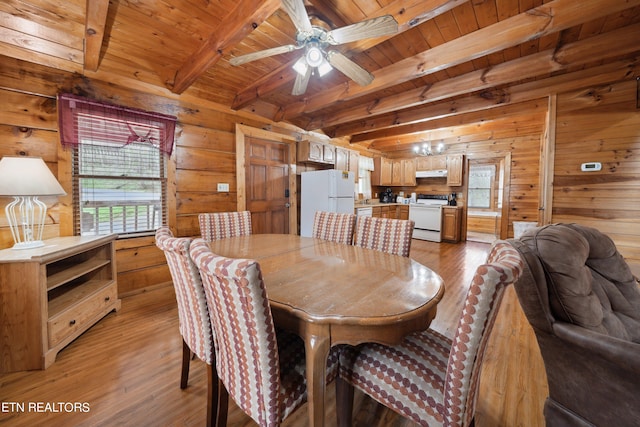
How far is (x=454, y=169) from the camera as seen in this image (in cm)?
576

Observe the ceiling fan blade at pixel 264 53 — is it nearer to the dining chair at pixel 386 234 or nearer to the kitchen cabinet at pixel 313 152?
the dining chair at pixel 386 234

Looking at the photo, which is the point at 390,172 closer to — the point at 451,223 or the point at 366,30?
the point at 451,223

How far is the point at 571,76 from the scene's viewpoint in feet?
9.50

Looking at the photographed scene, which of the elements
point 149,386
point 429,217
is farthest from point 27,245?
point 429,217

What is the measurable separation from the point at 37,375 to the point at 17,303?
49 centimetres

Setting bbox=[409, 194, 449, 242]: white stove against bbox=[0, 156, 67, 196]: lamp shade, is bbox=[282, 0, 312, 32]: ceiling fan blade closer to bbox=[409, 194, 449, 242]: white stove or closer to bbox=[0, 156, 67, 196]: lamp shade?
bbox=[0, 156, 67, 196]: lamp shade

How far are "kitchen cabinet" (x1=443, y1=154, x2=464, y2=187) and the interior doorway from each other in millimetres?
257

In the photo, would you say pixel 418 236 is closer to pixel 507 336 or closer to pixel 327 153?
pixel 327 153

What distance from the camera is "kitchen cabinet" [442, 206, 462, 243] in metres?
5.63

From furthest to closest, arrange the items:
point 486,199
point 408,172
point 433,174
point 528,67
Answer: point 486,199 → point 408,172 → point 433,174 → point 528,67

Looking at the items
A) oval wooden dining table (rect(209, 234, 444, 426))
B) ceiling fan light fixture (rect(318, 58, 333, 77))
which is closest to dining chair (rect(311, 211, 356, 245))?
oval wooden dining table (rect(209, 234, 444, 426))

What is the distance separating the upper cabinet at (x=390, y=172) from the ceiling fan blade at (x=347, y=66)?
4.59 m

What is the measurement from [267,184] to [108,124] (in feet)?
6.80

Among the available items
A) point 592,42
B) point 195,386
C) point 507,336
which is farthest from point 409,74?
A: point 195,386
